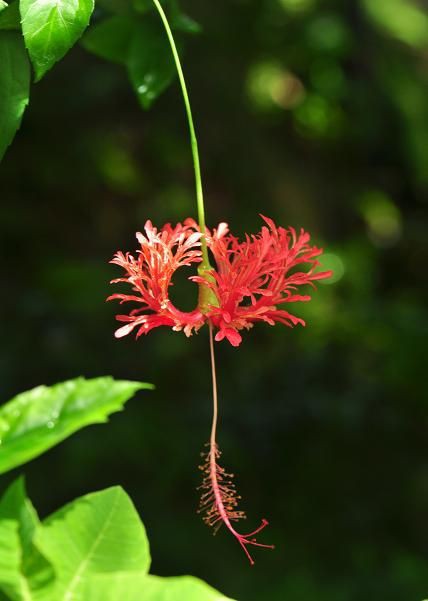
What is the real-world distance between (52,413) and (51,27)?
32cm

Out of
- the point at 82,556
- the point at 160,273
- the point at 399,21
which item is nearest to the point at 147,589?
the point at 82,556

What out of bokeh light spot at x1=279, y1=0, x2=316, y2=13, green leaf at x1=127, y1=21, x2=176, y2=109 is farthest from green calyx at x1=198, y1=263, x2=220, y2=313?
bokeh light spot at x1=279, y1=0, x2=316, y2=13

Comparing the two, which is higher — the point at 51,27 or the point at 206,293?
the point at 51,27

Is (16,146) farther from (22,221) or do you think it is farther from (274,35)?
(274,35)

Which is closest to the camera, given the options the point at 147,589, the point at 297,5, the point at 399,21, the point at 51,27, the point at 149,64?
the point at 147,589

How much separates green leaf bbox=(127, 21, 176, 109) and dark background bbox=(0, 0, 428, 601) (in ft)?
6.58

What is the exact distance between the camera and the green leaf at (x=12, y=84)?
712mm

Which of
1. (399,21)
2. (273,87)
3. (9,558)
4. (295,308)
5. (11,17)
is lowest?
(295,308)

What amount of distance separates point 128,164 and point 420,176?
196 centimetres

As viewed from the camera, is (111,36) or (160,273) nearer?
(160,273)

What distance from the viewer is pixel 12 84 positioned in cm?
73

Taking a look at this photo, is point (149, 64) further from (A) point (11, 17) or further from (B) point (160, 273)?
(B) point (160, 273)

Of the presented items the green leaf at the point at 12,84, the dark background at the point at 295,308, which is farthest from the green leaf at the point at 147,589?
the dark background at the point at 295,308

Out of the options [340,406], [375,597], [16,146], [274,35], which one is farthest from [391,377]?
[274,35]
